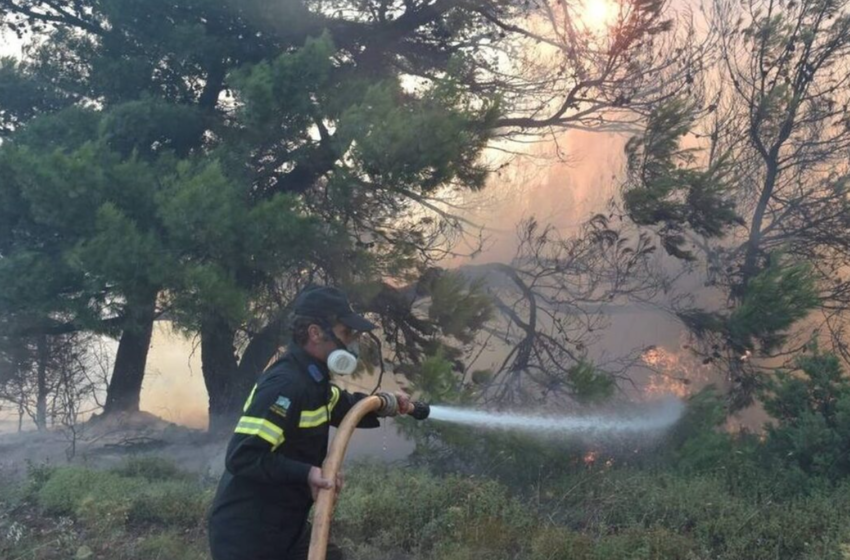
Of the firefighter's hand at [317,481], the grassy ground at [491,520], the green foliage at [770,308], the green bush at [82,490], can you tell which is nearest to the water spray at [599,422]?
the grassy ground at [491,520]

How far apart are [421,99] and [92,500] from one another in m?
5.61

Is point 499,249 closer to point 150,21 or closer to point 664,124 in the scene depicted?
point 664,124

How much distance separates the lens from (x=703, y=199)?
32.5ft

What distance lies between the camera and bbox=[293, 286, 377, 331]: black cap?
371 cm

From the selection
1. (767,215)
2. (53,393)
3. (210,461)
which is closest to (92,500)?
(210,461)

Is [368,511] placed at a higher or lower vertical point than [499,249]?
lower

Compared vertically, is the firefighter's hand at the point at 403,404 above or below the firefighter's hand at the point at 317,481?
above

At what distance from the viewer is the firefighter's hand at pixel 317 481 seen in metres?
3.42

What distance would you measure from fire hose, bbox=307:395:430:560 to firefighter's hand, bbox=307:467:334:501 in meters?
0.03

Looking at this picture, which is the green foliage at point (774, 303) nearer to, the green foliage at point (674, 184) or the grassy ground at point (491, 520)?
the green foliage at point (674, 184)

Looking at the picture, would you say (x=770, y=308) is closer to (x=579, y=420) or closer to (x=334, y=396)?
(x=579, y=420)

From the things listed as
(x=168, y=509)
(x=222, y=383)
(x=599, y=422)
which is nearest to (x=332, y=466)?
(x=168, y=509)

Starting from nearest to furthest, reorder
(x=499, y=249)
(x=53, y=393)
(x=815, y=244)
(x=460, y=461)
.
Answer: (x=460, y=461) < (x=815, y=244) < (x=499, y=249) < (x=53, y=393)

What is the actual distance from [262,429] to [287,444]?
0.24 m
